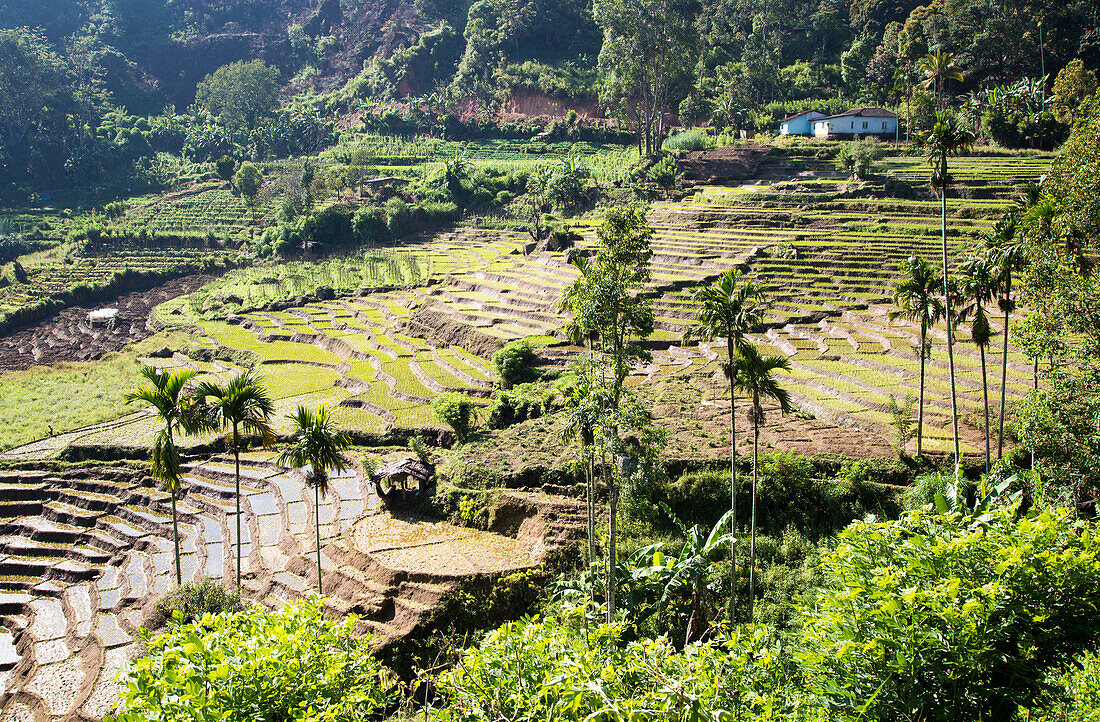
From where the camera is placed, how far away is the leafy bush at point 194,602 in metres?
23.9

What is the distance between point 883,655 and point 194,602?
68.3 feet

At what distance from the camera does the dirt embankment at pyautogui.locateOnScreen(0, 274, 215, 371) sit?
58.6 meters

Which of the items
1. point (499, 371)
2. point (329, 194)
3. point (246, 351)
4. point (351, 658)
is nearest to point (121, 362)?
point (246, 351)

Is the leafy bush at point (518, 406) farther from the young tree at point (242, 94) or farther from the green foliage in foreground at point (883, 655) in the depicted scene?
the young tree at point (242, 94)

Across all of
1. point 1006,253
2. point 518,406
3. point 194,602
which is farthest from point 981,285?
point 194,602

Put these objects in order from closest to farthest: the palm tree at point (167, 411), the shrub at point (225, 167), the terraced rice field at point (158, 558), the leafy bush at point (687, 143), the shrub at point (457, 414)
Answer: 1. the palm tree at point (167, 411)
2. the terraced rice field at point (158, 558)
3. the shrub at point (457, 414)
4. the leafy bush at point (687, 143)
5. the shrub at point (225, 167)

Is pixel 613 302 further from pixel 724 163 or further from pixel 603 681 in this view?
pixel 724 163

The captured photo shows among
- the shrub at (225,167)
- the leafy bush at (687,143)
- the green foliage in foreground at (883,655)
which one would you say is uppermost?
the shrub at (225,167)

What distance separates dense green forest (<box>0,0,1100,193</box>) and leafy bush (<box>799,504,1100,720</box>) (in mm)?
39954

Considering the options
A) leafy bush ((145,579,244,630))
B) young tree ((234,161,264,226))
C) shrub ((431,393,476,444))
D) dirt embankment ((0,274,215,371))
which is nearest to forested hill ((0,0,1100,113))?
young tree ((234,161,264,226))

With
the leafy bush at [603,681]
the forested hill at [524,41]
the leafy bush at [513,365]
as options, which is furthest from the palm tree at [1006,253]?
the forested hill at [524,41]

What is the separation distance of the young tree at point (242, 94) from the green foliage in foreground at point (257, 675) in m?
117

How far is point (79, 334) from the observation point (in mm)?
63469

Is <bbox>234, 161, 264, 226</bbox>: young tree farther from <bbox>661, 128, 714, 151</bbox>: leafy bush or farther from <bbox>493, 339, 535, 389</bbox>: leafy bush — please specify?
<bbox>493, 339, 535, 389</bbox>: leafy bush
